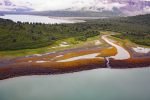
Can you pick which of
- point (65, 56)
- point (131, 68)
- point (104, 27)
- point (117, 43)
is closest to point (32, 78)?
point (65, 56)

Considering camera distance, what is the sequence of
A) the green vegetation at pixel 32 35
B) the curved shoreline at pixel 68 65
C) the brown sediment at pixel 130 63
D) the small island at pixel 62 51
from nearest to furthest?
the curved shoreline at pixel 68 65
the small island at pixel 62 51
the brown sediment at pixel 130 63
the green vegetation at pixel 32 35

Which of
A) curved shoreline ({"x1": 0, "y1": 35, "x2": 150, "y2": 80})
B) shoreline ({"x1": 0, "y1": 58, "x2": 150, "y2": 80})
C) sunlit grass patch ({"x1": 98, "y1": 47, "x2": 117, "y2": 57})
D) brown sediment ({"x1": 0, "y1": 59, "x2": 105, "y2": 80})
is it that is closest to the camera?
shoreline ({"x1": 0, "y1": 58, "x2": 150, "y2": 80})

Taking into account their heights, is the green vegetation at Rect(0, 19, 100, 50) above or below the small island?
above

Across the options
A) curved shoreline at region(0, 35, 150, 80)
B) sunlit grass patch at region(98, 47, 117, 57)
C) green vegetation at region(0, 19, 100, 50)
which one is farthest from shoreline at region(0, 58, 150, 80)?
green vegetation at region(0, 19, 100, 50)

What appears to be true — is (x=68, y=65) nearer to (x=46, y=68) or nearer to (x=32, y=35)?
(x=46, y=68)

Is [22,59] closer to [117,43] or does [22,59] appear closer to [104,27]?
[117,43]

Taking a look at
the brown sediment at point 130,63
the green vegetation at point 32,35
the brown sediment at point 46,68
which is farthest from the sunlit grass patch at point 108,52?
the green vegetation at point 32,35

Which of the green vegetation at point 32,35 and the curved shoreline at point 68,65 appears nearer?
the curved shoreline at point 68,65

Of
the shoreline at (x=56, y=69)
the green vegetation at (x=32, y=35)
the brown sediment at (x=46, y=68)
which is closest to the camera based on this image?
the shoreline at (x=56, y=69)

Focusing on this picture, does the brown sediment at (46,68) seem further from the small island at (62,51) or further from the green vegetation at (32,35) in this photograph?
the green vegetation at (32,35)

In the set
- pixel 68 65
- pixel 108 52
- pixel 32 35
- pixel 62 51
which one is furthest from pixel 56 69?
pixel 32 35

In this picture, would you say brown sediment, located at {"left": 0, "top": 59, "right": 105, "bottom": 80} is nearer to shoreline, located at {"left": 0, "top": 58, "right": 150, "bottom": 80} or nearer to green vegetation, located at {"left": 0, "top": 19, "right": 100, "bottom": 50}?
shoreline, located at {"left": 0, "top": 58, "right": 150, "bottom": 80}
